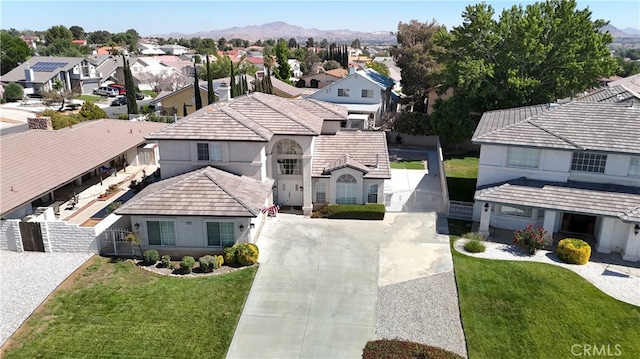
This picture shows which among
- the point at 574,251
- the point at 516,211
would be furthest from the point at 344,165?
the point at 574,251

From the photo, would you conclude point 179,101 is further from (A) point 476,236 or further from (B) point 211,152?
(A) point 476,236

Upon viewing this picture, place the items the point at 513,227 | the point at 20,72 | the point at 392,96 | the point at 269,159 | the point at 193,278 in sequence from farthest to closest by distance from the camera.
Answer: the point at 20,72 → the point at 392,96 → the point at 269,159 → the point at 513,227 → the point at 193,278

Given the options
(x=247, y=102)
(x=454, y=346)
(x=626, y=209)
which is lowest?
(x=454, y=346)

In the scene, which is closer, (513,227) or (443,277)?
(443,277)

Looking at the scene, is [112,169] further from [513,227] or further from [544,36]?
[544,36]

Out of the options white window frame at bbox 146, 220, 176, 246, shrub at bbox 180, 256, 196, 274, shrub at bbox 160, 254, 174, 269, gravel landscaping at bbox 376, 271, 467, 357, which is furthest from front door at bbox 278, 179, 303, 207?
gravel landscaping at bbox 376, 271, 467, 357

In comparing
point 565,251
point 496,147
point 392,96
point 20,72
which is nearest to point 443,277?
point 565,251
